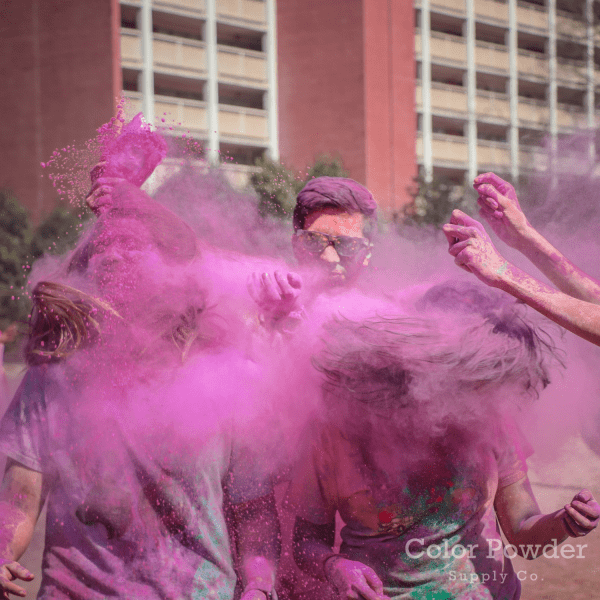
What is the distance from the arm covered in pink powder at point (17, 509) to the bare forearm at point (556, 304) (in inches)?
45.2

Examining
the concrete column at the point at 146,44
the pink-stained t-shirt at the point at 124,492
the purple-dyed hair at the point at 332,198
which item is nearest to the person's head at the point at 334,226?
the purple-dyed hair at the point at 332,198

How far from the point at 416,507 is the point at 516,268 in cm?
62

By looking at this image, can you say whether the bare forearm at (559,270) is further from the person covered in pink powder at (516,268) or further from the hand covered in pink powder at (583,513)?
the hand covered in pink powder at (583,513)

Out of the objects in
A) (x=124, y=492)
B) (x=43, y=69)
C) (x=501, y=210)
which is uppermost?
(x=43, y=69)

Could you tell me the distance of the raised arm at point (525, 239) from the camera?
184 cm

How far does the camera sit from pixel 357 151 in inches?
959

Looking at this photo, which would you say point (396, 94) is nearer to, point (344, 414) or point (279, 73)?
point (279, 73)

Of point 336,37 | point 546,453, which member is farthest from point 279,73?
point 546,453

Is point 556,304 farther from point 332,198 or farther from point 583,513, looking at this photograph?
point 332,198

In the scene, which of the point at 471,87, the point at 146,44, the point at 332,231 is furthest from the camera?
the point at 471,87

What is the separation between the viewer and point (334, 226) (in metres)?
2.01

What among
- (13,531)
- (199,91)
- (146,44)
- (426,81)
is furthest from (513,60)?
(13,531)

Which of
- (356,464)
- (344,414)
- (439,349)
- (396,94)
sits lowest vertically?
(356,464)

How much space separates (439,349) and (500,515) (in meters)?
0.49
